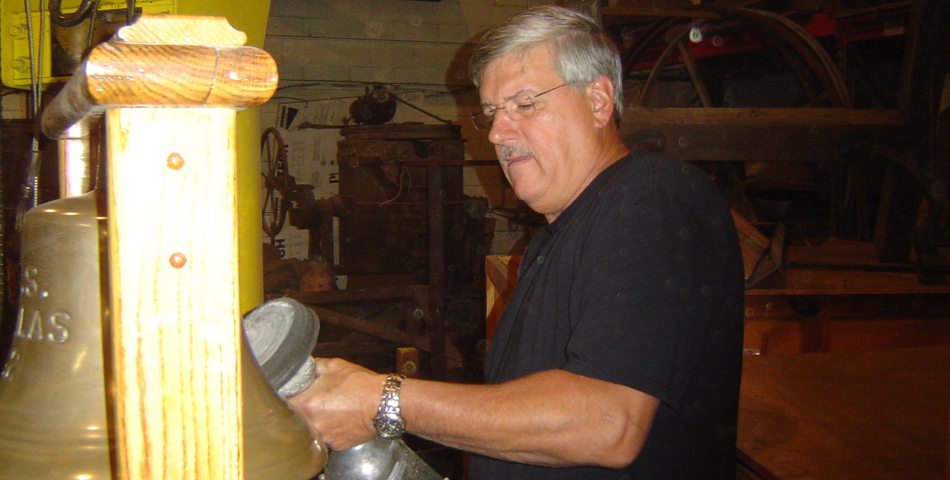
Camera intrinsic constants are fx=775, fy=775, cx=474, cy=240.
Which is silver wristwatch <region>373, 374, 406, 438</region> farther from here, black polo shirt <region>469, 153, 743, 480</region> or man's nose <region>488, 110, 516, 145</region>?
man's nose <region>488, 110, 516, 145</region>

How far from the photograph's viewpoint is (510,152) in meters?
1.77

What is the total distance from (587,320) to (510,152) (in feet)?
1.88

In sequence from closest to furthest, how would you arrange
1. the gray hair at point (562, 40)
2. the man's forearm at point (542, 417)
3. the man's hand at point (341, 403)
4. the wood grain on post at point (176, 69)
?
the wood grain on post at point (176, 69) → the man's hand at point (341, 403) → the man's forearm at point (542, 417) → the gray hair at point (562, 40)

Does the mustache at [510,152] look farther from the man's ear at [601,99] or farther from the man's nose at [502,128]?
the man's ear at [601,99]

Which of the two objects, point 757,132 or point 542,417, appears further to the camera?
point 757,132

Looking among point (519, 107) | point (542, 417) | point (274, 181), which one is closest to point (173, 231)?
point (542, 417)

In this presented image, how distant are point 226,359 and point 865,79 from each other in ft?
16.8

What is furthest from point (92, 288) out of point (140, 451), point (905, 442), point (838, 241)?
point (838, 241)

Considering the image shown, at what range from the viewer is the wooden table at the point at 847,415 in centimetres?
171

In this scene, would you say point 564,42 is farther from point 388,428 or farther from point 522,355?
point 388,428

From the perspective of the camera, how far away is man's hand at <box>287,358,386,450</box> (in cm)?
113

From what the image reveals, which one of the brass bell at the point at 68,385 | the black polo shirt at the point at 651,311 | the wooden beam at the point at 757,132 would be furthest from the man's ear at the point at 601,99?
the wooden beam at the point at 757,132

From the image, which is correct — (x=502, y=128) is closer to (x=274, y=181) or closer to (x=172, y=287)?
(x=172, y=287)

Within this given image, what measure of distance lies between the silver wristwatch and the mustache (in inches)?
26.6
